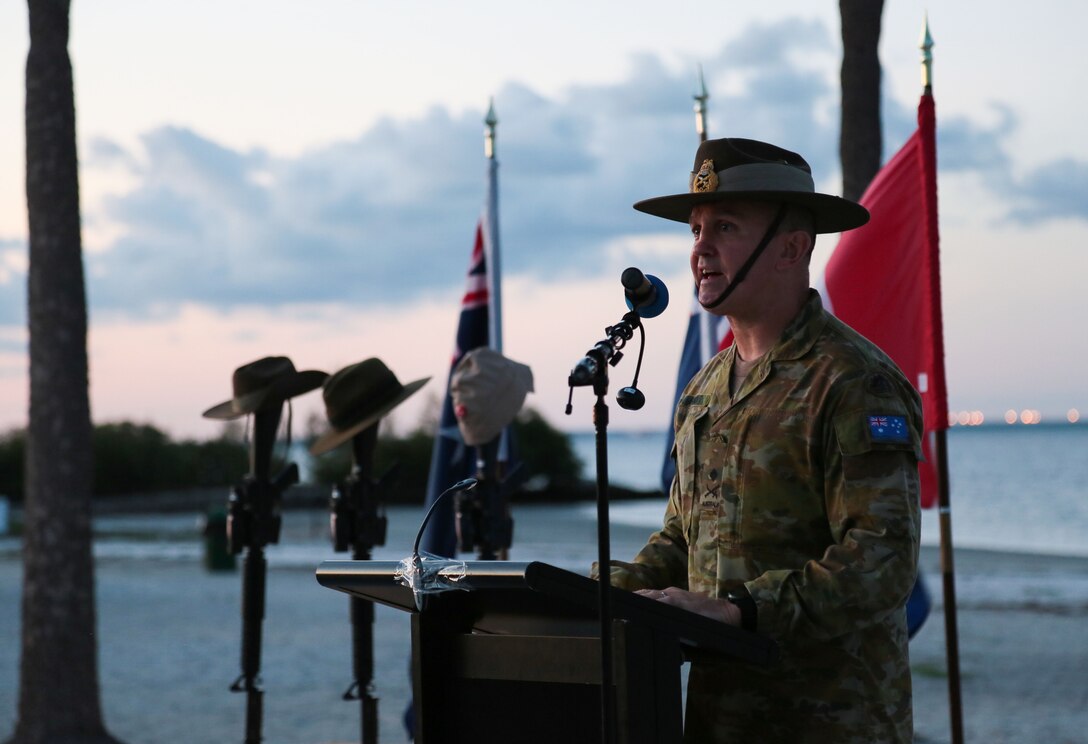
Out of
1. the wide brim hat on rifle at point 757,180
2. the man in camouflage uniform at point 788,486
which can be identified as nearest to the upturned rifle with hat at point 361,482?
the man in camouflage uniform at point 788,486

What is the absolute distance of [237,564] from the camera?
2181cm

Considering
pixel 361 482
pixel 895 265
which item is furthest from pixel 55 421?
pixel 895 265

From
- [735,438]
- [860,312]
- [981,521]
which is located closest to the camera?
[735,438]

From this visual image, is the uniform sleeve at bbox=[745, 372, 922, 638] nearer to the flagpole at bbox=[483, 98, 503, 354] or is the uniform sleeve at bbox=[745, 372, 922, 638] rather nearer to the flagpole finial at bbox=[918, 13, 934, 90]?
the flagpole finial at bbox=[918, 13, 934, 90]

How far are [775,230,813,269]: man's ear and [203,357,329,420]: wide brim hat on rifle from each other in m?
4.00

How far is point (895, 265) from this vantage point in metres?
6.18

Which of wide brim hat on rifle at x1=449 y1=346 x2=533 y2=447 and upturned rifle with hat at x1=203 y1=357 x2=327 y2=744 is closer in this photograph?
upturned rifle with hat at x1=203 y1=357 x2=327 y2=744

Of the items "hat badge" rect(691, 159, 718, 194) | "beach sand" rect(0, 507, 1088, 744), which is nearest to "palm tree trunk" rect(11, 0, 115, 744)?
"beach sand" rect(0, 507, 1088, 744)

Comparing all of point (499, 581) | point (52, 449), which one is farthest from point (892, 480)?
point (52, 449)

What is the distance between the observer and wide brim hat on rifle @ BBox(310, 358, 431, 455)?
679 centimetres

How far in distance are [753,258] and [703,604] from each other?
0.78 m

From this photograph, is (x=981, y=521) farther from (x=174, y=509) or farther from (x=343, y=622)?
(x=343, y=622)

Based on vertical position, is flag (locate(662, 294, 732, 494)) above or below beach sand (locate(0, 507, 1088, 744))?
above

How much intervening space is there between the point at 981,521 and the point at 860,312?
137 ft
